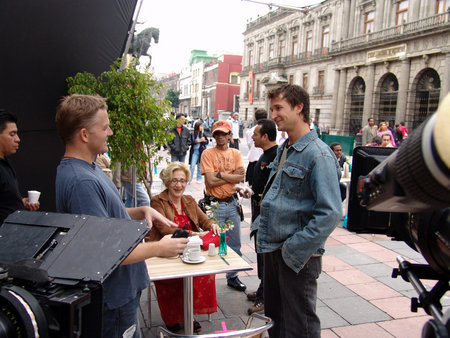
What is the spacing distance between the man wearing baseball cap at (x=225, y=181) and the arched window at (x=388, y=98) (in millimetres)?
23590

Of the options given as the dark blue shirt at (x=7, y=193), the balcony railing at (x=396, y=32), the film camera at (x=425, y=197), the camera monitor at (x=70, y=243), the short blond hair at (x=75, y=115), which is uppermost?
the balcony railing at (x=396, y=32)

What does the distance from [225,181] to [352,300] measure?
5.88ft

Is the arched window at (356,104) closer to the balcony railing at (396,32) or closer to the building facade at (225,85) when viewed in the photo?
the balcony railing at (396,32)

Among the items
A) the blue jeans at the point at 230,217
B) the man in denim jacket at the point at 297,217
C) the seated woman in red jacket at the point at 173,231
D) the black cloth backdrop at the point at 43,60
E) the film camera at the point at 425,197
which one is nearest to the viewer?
the film camera at the point at 425,197

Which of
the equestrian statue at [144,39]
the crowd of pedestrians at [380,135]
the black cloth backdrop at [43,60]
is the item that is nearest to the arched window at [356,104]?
the crowd of pedestrians at [380,135]

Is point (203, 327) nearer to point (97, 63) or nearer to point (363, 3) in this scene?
point (97, 63)

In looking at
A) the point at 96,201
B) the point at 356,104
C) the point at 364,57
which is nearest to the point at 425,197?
the point at 96,201

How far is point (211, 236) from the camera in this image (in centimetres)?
310

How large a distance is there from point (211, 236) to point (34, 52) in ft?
9.01

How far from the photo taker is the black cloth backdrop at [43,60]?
351cm

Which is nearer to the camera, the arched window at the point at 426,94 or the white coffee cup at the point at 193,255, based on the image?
the white coffee cup at the point at 193,255

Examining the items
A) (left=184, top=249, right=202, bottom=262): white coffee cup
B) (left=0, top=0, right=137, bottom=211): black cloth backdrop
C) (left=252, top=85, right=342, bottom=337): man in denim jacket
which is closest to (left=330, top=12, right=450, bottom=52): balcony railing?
(left=0, top=0, right=137, bottom=211): black cloth backdrop

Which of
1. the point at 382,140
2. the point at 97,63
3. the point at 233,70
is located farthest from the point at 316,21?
the point at 97,63

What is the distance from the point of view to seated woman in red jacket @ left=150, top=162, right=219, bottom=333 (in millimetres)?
3150
